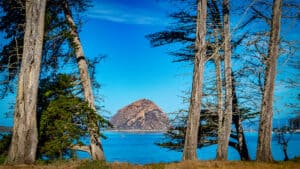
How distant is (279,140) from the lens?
15297mm

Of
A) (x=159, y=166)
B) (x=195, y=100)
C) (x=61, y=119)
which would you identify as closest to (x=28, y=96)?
(x=61, y=119)

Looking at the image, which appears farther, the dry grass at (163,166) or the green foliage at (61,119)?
the green foliage at (61,119)

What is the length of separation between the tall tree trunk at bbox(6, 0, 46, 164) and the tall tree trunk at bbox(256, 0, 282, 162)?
278 inches

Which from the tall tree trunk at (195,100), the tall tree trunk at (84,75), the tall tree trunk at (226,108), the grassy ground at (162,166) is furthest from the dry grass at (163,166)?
the tall tree trunk at (226,108)

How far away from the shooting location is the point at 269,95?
39.4ft

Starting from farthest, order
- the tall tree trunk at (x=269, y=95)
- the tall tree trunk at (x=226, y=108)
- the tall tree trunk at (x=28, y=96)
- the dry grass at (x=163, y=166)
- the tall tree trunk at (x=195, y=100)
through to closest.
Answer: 1. the tall tree trunk at (x=226, y=108)
2. the tall tree trunk at (x=195, y=100)
3. the tall tree trunk at (x=269, y=95)
4. the tall tree trunk at (x=28, y=96)
5. the dry grass at (x=163, y=166)

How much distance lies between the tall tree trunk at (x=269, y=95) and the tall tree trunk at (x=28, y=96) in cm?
706

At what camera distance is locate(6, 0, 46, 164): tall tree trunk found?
413 inches

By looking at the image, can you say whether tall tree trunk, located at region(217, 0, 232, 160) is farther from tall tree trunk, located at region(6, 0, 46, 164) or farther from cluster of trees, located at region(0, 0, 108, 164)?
tall tree trunk, located at region(6, 0, 46, 164)

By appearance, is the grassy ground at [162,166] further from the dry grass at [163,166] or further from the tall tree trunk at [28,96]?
the tall tree trunk at [28,96]

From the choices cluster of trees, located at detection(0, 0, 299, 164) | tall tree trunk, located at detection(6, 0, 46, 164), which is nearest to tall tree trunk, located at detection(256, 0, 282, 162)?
cluster of trees, located at detection(0, 0, 299, 164)

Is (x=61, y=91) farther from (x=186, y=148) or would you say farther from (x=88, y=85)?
(x=186, y=148)

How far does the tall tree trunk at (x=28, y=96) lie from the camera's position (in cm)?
1049

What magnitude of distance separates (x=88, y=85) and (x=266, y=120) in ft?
25.0
